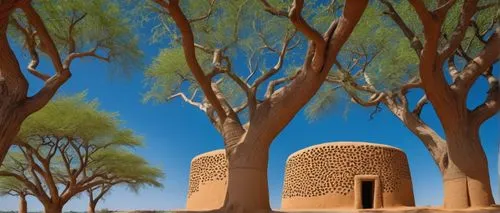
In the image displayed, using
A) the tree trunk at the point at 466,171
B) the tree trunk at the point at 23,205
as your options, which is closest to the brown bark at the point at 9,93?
the tree trunk at the point at 466,171

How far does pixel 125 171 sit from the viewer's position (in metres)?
25.7

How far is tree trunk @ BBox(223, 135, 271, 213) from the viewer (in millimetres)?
10344

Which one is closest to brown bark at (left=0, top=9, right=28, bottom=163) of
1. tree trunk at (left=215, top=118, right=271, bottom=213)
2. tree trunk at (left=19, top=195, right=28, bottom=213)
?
tree trunk at (left=215, top=118, right=271, bottom=213)

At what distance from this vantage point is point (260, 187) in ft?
34.7

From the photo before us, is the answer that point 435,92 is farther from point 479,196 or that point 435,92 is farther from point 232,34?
point 232,34

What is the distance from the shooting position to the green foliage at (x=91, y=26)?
13344mm

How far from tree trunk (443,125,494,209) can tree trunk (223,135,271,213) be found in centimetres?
520

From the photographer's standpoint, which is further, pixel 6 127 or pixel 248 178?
pixel 248 178

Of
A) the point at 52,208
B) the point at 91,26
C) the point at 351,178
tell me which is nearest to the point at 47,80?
the point at 91,26

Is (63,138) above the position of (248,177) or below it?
above

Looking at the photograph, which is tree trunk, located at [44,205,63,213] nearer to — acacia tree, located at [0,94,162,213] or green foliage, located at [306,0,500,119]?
acacia tree, located at [0,94,162,213]

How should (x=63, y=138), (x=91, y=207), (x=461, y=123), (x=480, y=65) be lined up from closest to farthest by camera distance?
(x=461, y=123), (x=480, y=65), (x=63, y=138), (x=91, y=207)

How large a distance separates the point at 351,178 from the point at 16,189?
2219cm

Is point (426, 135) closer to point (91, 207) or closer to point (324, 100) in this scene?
point (324, 100)
